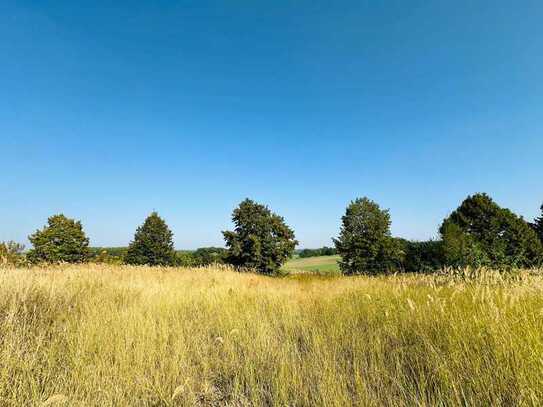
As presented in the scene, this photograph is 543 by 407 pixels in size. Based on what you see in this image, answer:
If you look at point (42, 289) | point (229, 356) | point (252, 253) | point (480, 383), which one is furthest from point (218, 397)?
point (252, 253)

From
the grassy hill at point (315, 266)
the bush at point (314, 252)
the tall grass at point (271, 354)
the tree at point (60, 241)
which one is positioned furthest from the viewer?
the bush at point (314, 252)

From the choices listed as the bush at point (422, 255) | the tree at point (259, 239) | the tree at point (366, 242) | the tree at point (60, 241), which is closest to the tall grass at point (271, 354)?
the bush at point (422, 255)

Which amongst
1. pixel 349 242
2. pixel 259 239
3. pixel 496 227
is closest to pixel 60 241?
pixel 259 239

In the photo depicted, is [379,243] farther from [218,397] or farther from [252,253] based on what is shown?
[218,397]

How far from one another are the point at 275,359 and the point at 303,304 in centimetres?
323

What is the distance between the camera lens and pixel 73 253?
19.2 metres

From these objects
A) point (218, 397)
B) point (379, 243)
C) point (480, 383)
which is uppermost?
point (379, 243)

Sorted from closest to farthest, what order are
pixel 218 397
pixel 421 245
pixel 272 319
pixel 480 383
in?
pixel 480 383 < pixel 218 397 < pixel 272 319 < pixel 421 245

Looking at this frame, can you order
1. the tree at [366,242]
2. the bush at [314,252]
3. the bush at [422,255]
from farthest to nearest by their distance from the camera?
1. the bush at [314,252]
2. the tree at [366,242]
3. the bush at [422,255]

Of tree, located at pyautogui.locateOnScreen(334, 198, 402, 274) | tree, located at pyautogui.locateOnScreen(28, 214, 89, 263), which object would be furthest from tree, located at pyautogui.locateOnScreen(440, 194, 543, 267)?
tree, located at pyautogui.locateOnScreen(28, 214, 89, 263)

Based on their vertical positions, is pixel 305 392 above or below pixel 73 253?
below

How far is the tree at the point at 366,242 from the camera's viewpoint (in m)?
22.0

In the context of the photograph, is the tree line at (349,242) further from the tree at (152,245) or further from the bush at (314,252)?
the bush at (314,252)

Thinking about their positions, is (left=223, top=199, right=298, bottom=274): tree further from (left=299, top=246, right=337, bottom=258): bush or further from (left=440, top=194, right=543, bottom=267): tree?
(left=299, top=246, right=337, bottom=258): bush
